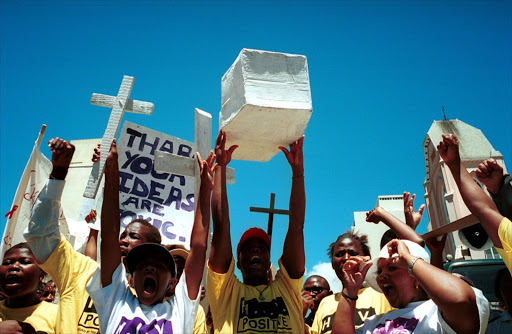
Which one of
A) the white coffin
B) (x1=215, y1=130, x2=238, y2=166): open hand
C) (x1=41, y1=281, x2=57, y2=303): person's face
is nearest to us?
the white coffin

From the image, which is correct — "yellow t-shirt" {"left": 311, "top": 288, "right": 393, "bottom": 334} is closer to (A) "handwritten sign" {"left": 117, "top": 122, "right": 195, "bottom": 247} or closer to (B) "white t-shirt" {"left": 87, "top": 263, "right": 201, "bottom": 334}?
(B) "white t-shirt" {"left": 87, "top": 263, "right": 201, "bottom": 334}

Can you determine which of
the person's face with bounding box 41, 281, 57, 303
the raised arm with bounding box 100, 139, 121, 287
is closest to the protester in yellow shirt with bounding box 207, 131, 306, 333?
the raised arm with bounding box 100, 139, 121, 287

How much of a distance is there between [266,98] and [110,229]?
1530 millimetres

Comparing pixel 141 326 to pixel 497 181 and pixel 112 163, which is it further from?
pixel 497 181

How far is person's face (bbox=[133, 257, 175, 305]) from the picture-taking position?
97.0 inches

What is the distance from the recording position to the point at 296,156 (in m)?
3.59

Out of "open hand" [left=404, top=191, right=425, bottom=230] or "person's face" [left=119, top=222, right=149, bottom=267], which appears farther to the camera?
"open hand" [left=404, top=191, right=425, bottom=230]

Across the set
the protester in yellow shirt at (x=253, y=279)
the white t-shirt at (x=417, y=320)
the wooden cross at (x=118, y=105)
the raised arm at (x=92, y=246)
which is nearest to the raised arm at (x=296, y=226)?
the protester in yellow shirt at (x=253, y=279)

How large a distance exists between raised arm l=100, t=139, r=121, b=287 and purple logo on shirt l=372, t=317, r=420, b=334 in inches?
62.0

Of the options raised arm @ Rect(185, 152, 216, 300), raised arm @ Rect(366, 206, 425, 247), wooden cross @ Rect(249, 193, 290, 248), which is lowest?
raised arm @ Rect(185, 152, 216, 300)

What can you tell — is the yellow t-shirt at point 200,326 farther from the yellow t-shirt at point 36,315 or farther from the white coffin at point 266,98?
the white coffin at point 266,98

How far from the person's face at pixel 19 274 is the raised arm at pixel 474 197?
2.93 metres

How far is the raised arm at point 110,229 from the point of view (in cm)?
248

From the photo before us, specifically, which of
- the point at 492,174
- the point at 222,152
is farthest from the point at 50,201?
the point at 492,174
